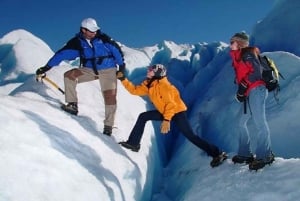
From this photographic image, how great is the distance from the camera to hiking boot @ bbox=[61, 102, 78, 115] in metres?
6.37

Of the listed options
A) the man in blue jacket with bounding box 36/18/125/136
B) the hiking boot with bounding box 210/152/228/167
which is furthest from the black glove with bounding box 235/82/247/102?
the man in blue jacket with bounding box 36/18/125/136

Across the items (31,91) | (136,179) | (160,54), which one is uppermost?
(31,91)

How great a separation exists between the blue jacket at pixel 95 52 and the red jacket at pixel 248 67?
1651 millimetres

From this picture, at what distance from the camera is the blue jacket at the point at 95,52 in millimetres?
6066

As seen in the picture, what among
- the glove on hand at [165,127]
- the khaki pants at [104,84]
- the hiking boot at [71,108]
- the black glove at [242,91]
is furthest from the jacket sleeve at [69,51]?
the black glove at [242,91]

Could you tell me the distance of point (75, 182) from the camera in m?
4.61

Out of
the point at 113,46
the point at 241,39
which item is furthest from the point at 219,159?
the point at 113,46

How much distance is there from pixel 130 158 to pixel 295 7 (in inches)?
427

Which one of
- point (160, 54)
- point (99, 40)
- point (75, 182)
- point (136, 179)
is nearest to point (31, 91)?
point (99, 40)

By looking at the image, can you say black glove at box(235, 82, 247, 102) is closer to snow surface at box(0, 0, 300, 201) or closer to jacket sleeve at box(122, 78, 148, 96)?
snow surface at box(0, 0, 300, 201)

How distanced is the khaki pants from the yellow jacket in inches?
9.2

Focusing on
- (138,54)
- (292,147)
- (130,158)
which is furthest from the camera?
(138,54)

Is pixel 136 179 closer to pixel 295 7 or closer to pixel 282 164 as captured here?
pixel 282 164

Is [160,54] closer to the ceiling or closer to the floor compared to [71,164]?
closer to the floor
